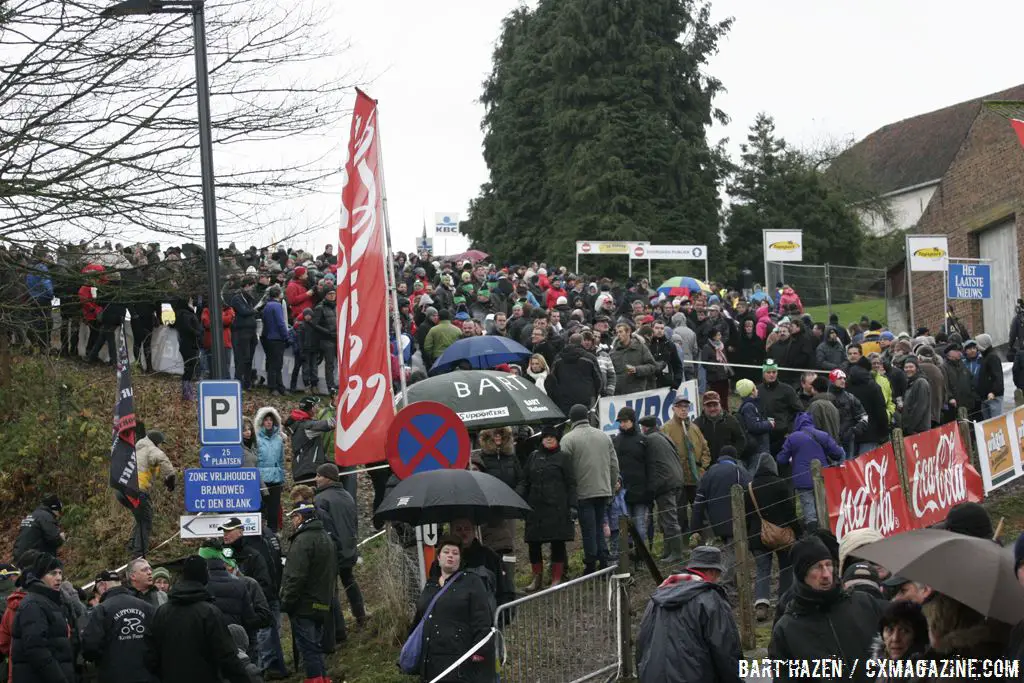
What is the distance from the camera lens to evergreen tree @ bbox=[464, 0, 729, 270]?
58.1 meters

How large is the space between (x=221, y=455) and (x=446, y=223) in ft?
178

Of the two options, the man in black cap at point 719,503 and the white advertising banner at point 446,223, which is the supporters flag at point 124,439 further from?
the white advertising banner at point 446,223

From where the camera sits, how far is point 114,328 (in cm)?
2505

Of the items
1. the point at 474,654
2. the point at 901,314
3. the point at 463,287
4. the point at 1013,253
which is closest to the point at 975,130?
the point at 1013,253

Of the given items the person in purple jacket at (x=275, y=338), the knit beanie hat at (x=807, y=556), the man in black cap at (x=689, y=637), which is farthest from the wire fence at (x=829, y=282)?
the knit beanie hat at (x=807, y=556)

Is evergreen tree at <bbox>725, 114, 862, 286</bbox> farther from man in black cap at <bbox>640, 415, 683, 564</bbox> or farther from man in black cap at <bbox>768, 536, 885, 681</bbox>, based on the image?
man in black cap at <bbox>768, 536, 885, 681</bbox>

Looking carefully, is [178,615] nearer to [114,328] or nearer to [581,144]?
[114,328]

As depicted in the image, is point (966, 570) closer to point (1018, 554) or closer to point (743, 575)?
point (1018, 554)

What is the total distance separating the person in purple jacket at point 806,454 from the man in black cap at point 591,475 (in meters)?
2.00

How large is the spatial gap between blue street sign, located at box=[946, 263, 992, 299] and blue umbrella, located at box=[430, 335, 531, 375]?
13.7 metres

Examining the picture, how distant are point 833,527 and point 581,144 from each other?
148 ft

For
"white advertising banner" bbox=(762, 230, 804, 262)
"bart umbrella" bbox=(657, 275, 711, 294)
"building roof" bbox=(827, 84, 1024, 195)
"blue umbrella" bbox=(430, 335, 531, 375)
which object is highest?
"building roof" bbox=(827, 84, 1024, 195)

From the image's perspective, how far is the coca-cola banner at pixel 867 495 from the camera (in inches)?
583

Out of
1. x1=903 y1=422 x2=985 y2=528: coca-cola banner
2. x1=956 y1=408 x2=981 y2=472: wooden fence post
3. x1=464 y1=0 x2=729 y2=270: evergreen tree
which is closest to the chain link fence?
x1=464 y1=0 x2=729 y2=270: evergreen tree
